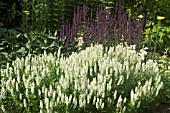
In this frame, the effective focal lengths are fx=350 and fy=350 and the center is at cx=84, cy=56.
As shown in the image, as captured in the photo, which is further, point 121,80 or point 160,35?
point 160,35

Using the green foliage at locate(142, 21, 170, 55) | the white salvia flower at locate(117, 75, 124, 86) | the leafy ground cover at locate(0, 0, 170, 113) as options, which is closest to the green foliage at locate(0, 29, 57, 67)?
the leafy ground cover at locate(0, 0, 170, 113)

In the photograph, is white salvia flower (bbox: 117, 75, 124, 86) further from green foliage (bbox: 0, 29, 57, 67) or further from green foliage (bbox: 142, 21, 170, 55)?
green foliage (bbox: 142, 21, 170, 55)

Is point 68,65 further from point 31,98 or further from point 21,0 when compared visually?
point 21,0

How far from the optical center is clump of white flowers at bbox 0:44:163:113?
3469mm

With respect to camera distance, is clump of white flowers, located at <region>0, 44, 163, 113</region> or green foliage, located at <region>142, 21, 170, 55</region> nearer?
clump of white flowers, located at <region>0, 44, 163, 113</region>

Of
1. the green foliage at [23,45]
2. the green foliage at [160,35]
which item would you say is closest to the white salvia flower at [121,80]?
the green foliage at [23,45]

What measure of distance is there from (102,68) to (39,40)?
5.49ft

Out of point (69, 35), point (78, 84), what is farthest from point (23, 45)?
point (78, 84)

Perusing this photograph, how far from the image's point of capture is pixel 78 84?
355cm

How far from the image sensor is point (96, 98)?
363 cm

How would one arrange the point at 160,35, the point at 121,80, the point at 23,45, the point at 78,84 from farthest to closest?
the point at 160,35
the point at 23,45
the point at 121,80
the point at 78,84

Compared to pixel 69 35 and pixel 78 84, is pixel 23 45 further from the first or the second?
pixel 78 84

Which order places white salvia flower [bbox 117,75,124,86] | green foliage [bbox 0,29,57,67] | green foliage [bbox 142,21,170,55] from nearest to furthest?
white salvia flower [bbox 117,75,124,86] < green foliage [bbox 0,29,57,67] < green foliage [bbox 142,21,170,55]

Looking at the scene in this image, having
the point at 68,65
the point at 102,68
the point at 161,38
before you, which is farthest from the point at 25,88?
the point at 161,38
